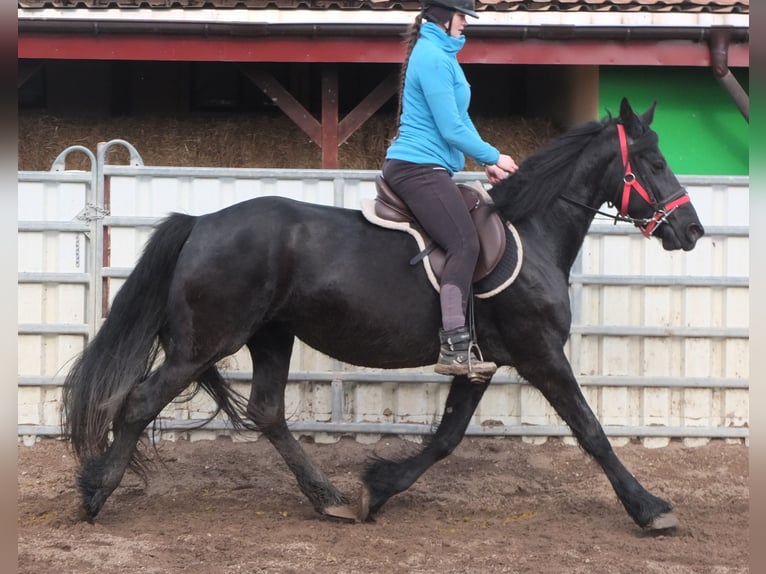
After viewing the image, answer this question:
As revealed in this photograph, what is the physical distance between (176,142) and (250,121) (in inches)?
36.6

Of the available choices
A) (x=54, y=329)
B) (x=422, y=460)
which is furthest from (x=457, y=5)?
(x=54, y=329)

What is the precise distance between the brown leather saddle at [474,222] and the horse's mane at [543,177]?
111 mm

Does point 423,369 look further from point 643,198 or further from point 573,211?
point 643,198

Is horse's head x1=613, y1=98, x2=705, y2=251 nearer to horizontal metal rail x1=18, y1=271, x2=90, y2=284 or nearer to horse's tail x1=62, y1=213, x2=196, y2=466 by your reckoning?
horse's tail x1=62, y1=213, x2=196, y2=466

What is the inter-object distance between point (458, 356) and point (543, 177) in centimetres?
119

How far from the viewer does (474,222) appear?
5.10m

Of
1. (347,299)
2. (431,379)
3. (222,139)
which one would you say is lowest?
(431,379)

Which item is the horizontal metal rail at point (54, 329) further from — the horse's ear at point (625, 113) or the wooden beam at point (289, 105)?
the horse's ear at point (625, 113)

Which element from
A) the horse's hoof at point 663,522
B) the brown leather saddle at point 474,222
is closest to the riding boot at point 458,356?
the brown leather saddle at point 474,222

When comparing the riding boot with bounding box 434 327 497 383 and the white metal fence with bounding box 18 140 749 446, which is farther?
the white metal fence with bounding box 18 140 749 446

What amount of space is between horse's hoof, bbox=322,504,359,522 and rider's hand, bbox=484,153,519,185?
82.9 inches

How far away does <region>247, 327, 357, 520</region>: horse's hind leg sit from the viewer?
211 inches

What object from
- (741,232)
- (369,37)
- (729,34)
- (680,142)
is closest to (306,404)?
(741,232)

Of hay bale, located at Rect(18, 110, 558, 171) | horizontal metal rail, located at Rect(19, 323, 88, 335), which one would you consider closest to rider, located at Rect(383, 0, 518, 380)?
horizontal metal rail, located at Rect(19, 323, 88, 335)
